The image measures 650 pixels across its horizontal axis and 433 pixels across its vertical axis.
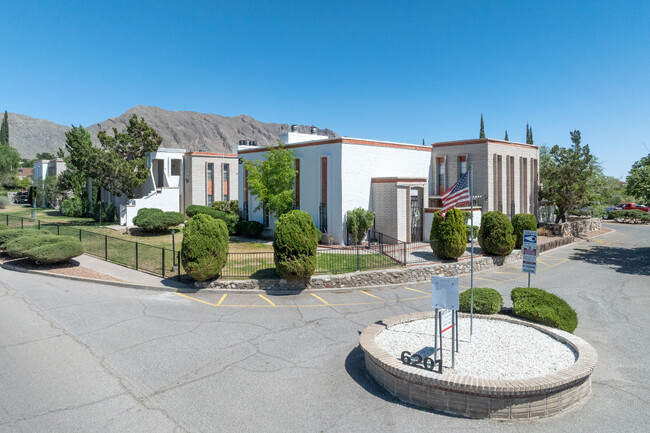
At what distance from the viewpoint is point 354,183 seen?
23281mm

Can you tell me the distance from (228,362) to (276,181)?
1644cm

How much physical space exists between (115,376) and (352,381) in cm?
461

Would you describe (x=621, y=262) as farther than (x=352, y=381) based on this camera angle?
Yes

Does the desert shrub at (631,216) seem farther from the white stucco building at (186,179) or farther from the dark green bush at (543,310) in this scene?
the dark green bush at (543,310)

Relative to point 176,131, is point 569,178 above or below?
below

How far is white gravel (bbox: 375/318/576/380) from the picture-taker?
24.3 ft

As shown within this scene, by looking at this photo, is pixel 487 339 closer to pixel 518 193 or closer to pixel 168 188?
pixel 518 193

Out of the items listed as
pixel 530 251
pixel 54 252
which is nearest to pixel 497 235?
pixel 530 251

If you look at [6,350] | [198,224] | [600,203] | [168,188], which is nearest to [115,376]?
[6,350]

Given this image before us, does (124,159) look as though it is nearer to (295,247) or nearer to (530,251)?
(295,247)

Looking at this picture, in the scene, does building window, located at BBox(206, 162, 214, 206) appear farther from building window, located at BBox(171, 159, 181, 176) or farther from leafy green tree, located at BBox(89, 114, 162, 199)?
leafy green tree, located at BBox(89, 114, 162, 199)

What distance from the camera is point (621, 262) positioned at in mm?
22047

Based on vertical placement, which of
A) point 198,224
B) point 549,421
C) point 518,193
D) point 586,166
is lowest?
point 549,421

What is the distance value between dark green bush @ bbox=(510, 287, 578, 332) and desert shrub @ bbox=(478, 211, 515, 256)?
33.8 ft
